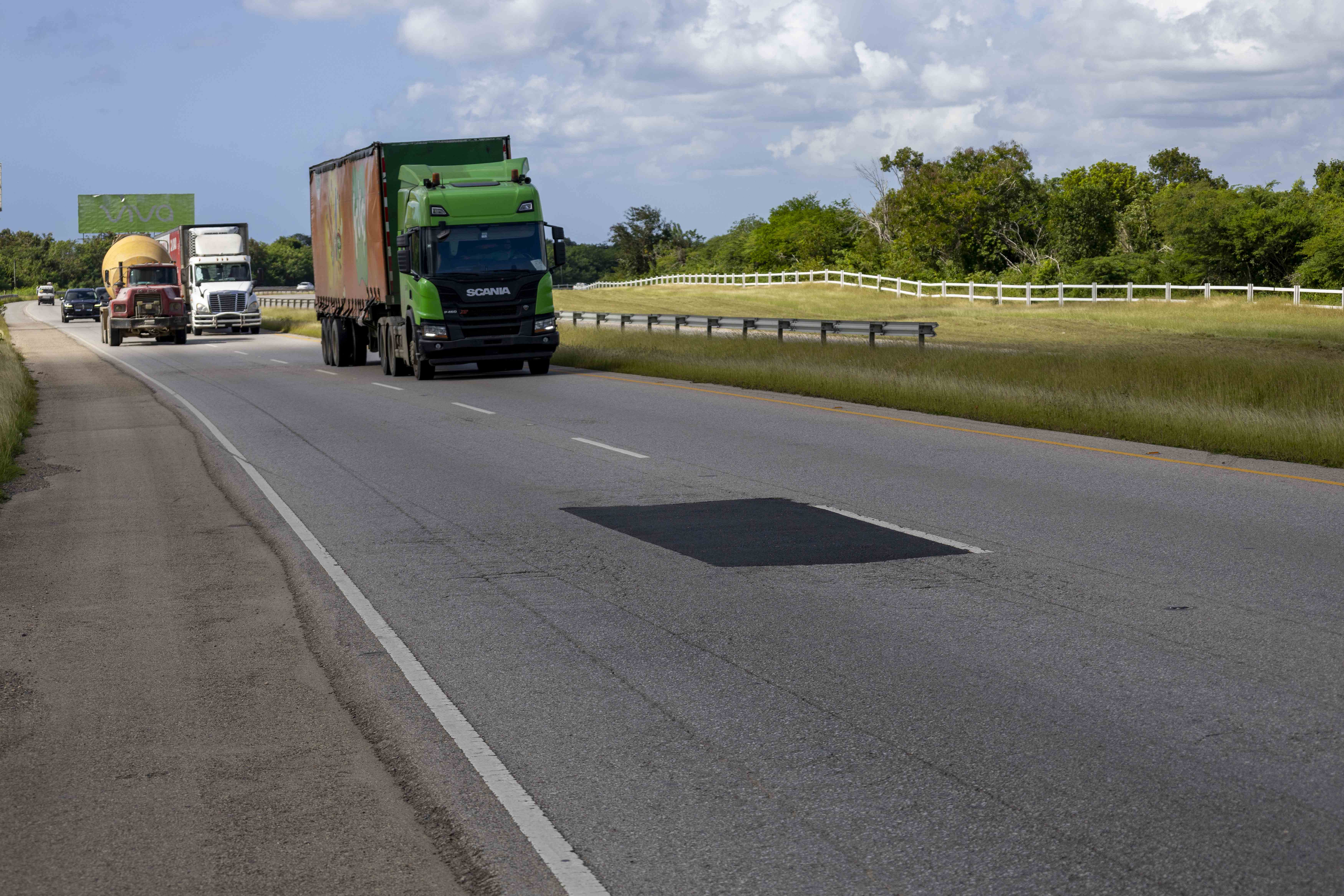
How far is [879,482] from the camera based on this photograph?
1255 cm

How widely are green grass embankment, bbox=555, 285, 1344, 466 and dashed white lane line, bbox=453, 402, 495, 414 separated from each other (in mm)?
5183

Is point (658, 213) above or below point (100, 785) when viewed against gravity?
above

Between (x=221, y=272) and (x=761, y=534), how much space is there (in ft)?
167

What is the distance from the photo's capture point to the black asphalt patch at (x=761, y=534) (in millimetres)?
9172

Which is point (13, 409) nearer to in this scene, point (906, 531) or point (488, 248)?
point (488, 248)

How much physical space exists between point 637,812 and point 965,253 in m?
81.0

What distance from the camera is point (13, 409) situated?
2038 centimetres

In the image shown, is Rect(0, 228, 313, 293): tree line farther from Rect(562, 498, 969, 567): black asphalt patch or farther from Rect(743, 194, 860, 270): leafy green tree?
Rect(562, 498, 969, 567): black asphalt patch

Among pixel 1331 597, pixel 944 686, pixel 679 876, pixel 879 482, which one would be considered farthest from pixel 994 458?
pixel 679 876

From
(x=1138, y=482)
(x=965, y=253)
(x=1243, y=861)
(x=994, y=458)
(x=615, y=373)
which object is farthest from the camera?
(x=965, y=253)

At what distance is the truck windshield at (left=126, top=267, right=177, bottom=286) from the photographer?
51.7 metres

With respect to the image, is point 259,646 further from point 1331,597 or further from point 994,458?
point 994,458

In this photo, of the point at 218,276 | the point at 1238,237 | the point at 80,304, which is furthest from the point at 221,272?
the point at 1238,237

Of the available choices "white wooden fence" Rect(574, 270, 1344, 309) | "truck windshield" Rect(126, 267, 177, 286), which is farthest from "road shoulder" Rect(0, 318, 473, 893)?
"truck windshield" Rect(126, 267, 177, 286)
